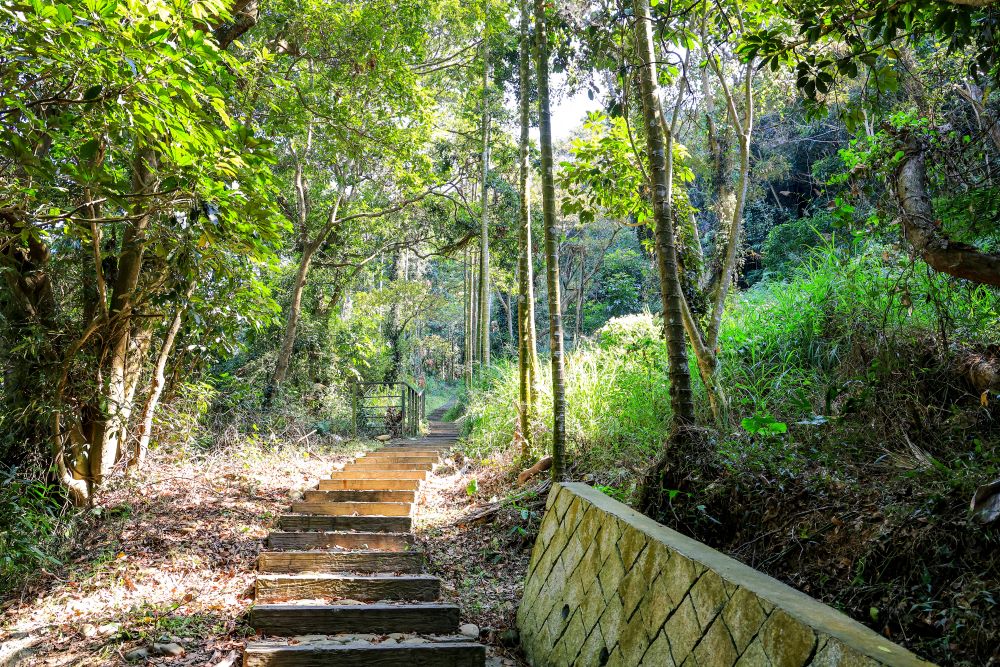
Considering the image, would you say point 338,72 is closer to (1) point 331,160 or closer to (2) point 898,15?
(1) point 331,160

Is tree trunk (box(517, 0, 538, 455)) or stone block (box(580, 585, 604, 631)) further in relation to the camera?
tree trunk (box(517, 0, 538, 455))

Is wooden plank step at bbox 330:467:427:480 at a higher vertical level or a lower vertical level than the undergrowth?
lower

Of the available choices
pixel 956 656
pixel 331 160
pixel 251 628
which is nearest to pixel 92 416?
pixel 251 628

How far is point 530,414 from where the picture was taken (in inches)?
262

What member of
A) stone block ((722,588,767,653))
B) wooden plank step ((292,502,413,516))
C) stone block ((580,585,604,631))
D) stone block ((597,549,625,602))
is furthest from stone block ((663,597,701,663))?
wooden plank step ((292,502,413,516))

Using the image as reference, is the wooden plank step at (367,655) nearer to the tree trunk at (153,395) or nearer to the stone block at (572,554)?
the stone block at (572,554)

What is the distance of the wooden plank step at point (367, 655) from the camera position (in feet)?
10.3

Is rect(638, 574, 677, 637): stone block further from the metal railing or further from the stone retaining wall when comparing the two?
the metal railing

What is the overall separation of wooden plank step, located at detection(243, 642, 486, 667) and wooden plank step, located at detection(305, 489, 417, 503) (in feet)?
8.86

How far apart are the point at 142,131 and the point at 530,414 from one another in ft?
15.1

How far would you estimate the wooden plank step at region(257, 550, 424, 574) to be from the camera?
4.35m

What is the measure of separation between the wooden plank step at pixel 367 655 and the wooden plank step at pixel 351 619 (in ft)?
0.70

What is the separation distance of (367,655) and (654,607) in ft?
5.67

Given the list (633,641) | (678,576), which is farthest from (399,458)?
(678,576)
